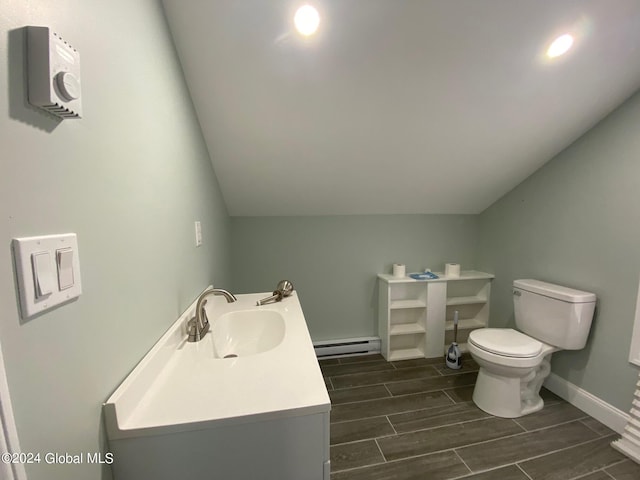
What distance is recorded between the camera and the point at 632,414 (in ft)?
4.96

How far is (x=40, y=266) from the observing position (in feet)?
1.48

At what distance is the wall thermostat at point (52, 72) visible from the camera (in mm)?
438

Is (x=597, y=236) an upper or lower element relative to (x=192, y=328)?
upper

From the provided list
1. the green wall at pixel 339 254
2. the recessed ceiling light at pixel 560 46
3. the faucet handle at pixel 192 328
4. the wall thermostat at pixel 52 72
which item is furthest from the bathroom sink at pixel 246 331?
the recessed ceiling light at pixel 560 46

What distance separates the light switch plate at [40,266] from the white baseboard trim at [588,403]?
2.62 m

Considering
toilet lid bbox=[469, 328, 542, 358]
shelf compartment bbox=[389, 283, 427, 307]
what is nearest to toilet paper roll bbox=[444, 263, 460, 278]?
shelf compartment bbox=[389, 283, 427, 307]

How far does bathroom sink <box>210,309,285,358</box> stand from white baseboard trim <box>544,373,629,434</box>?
2067 mm

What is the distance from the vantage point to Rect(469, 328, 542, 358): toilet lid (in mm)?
1696

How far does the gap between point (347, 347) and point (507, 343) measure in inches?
50.1

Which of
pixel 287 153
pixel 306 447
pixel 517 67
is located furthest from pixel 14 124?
pixel 517 67

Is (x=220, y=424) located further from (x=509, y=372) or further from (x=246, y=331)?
(x=509, y=372)

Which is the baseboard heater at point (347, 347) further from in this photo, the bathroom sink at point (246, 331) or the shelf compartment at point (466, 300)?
the bathroom sink at point (246, 331)

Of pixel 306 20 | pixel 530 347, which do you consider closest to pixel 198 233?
pixel 306 20

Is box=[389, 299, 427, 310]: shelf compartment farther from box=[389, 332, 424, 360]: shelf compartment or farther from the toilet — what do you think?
the toilet
